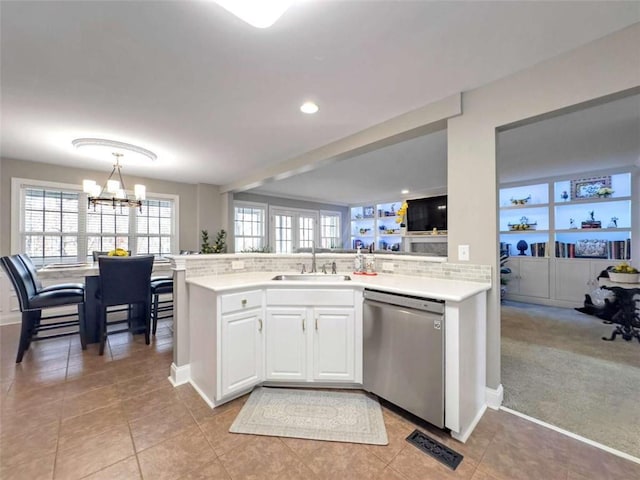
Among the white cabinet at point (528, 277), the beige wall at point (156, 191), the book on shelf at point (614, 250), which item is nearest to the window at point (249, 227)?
the beige wall at point (156, 191)

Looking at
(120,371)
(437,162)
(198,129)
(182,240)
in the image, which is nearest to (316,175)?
(437,162)

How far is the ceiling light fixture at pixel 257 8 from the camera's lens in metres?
1.22

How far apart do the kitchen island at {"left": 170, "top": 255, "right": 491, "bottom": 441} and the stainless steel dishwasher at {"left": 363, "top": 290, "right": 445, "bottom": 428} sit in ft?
0.31

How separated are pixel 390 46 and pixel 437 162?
2993mm

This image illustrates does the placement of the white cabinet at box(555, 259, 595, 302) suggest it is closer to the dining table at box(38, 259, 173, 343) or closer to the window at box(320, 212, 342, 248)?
the window at box(320, 212, 342, 248)

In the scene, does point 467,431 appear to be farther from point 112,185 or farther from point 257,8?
point 112,185

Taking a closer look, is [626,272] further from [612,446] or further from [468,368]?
[468,368]

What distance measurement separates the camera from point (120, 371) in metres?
2.48

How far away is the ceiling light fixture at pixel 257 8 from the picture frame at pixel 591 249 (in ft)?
20.3

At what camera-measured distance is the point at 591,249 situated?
15.8 feet

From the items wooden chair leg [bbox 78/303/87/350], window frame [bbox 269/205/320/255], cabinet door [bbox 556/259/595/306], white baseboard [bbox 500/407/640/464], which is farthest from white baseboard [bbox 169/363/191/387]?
cabinet door [bbox 556/259/595/306]

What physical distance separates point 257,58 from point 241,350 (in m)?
2.02

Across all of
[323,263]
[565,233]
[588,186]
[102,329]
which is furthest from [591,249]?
[102,329]

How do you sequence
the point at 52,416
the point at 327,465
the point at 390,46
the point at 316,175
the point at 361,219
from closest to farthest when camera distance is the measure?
the point at 327,465, the point at 390,46, the point at 52,416, the point at 316,175, the point at 361,219
